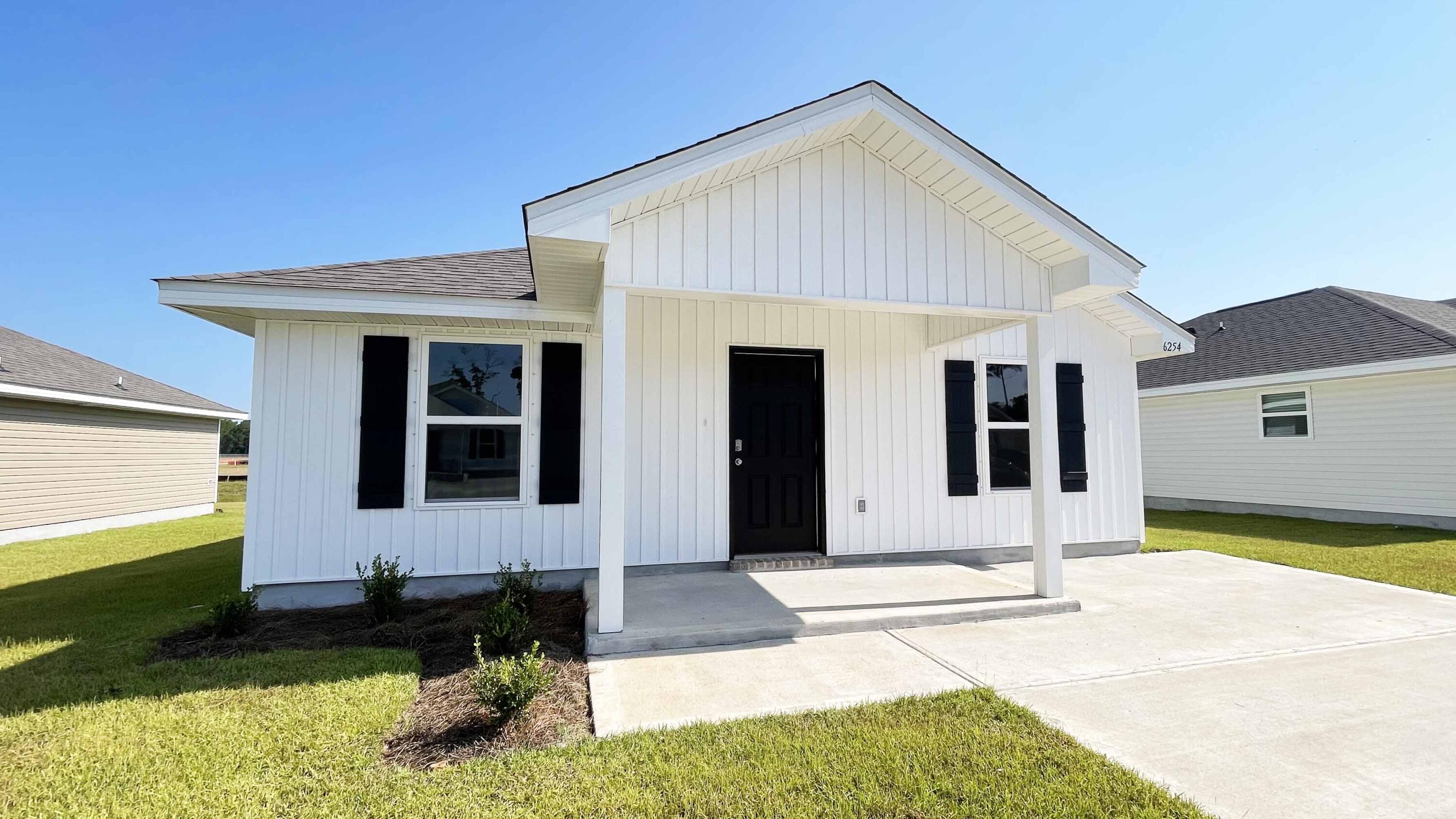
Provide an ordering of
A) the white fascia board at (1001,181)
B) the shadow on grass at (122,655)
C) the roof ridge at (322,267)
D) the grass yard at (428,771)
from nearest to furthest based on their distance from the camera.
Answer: the grass yard at (428,771) → the shadow on grass at (122,655) → the white fascia board at (1001,181) → the roof ridge at (322,267)

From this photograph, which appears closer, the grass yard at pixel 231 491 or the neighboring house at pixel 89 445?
the neighboring house at pixel 89 445

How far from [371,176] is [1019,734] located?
1567 centimetres

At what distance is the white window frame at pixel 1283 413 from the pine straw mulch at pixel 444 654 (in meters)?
12.8

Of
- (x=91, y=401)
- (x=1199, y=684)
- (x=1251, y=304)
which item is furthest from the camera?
(x=1251, y=304)

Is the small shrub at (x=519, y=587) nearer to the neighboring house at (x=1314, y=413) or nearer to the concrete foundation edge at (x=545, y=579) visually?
the concrete foundation edge at (x=545, y=579)

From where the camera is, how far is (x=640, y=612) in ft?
14.3

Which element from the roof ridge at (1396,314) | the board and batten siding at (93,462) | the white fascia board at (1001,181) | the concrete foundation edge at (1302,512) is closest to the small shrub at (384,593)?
the white fascia board at (1001,181)

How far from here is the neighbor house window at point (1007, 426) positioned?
266 inches

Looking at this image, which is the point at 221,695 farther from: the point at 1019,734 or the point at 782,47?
the point at 782,47

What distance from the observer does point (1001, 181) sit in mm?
4383

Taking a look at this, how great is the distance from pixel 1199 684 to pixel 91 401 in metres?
15.1

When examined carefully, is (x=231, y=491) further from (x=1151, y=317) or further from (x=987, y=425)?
(x=1151, y=317)

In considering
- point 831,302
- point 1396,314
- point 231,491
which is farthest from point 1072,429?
point 231,491

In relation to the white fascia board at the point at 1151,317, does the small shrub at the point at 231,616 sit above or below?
below
